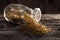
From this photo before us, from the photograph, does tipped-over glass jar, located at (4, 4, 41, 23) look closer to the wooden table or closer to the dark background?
the wooden table

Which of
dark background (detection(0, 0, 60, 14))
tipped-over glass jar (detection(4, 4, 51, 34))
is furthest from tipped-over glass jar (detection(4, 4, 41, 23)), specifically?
dark background (detection(0, 0, 60, 14))

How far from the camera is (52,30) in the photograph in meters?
1.12

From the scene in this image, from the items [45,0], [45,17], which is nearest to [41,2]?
[45,0]

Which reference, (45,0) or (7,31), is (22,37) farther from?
(45,0)

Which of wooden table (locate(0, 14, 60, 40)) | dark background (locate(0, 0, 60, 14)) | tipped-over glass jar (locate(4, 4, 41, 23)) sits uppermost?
dark background (locate(0, 0, 60, 14))

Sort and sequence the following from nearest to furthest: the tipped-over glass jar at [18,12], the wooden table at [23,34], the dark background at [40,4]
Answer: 1. the wooden table at [23,34]
2. the tipped-over glass jar at [18,12]
3. the dark background at [40,4]

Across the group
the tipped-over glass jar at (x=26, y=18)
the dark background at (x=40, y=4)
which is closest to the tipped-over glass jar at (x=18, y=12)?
the tipped-over glass jar at (x=26, y=18)

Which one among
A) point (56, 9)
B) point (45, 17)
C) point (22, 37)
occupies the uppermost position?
point (56, 9)

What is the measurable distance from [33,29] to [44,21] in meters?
0.21

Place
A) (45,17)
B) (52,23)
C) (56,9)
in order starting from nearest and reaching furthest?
1. (52,23)
2. (45,17)
3. (56,9)

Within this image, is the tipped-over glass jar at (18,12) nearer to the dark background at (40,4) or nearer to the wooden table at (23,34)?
the wooden table at (23,34)

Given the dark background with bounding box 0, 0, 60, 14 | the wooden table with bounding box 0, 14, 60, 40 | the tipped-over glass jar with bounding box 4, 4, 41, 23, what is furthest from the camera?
the dark background with bounding box 0, 0, 60, 14

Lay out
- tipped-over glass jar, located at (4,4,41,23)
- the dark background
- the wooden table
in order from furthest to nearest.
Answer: the dark background
tipped-over glass jar, located at (4,4,41,23)
the wooden table

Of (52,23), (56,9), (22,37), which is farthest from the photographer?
(56,9)
